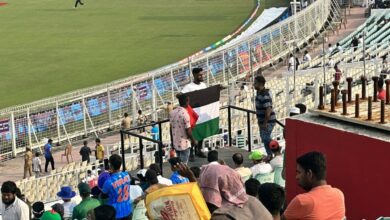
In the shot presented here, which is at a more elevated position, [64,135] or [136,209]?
[136,209]

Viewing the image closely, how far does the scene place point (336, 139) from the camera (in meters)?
8.88

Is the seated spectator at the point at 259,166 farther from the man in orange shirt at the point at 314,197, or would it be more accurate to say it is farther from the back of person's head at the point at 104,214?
the man in orange shirt at the point at 314,197

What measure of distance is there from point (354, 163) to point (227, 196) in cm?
267

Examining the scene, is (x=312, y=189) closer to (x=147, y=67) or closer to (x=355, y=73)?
(x=355, y=73)

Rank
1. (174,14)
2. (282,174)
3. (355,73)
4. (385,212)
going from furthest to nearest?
(174,14) < (355,73) < (282,174) < (385,212)

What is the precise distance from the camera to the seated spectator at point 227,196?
615 cm

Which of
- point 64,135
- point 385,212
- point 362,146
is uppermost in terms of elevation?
point 362,146

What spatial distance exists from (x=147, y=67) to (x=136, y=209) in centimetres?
2399

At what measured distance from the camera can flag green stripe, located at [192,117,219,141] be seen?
41.0ft

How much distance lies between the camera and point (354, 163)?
869 cm

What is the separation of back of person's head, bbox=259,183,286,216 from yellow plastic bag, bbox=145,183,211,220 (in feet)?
1.52

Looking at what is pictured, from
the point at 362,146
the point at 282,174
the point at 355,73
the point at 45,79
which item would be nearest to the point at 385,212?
the point at 362,146

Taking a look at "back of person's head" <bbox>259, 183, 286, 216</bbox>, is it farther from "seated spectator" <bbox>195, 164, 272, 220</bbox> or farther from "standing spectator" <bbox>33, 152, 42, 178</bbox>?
"standing spectator" <bbox>33, 152, 42, 178</bbox>

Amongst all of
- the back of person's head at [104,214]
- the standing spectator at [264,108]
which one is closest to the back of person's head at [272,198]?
the back of person's head at [104,214]
